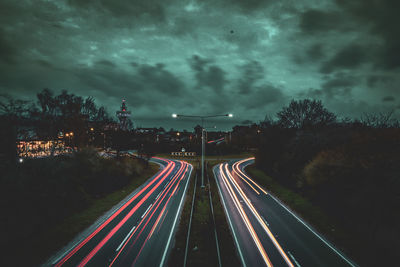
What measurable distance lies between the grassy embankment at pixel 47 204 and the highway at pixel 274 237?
43.5ft

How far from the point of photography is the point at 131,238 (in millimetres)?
12578

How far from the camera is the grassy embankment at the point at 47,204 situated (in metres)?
11.7

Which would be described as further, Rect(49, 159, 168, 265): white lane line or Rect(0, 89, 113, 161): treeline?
Rect(0, 89, 113, 161): treeline

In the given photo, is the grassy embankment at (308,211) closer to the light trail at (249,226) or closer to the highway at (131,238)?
the light trail at (249,226)

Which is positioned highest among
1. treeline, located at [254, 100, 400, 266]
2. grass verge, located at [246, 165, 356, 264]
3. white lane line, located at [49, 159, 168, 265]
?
treeline, located at [254, 100, 400, 266]

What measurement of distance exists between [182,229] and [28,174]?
1402cm

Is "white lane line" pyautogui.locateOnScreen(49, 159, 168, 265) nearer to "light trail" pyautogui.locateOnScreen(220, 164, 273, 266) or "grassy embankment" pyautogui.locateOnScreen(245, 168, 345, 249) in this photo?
"light trail" pyautogui.locateOnScreen(220, 164, 273, 266)

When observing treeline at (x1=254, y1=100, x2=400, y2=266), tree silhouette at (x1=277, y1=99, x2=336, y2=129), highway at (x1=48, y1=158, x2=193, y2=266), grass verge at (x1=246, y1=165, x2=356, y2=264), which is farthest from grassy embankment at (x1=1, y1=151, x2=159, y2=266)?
tree silhouette at (x1=277, y1=99, x2=336, y2=129)

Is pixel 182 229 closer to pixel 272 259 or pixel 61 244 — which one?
pixel 272 259

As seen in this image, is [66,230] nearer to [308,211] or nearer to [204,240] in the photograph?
[204,240]

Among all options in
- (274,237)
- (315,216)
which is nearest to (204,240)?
(274,237)

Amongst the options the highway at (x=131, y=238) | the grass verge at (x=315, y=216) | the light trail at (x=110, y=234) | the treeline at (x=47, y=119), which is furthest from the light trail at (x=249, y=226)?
the treeline at (x=47, y=119)

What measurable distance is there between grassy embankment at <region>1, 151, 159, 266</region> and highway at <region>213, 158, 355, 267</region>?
43.5 feet

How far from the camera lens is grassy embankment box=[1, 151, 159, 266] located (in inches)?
460
